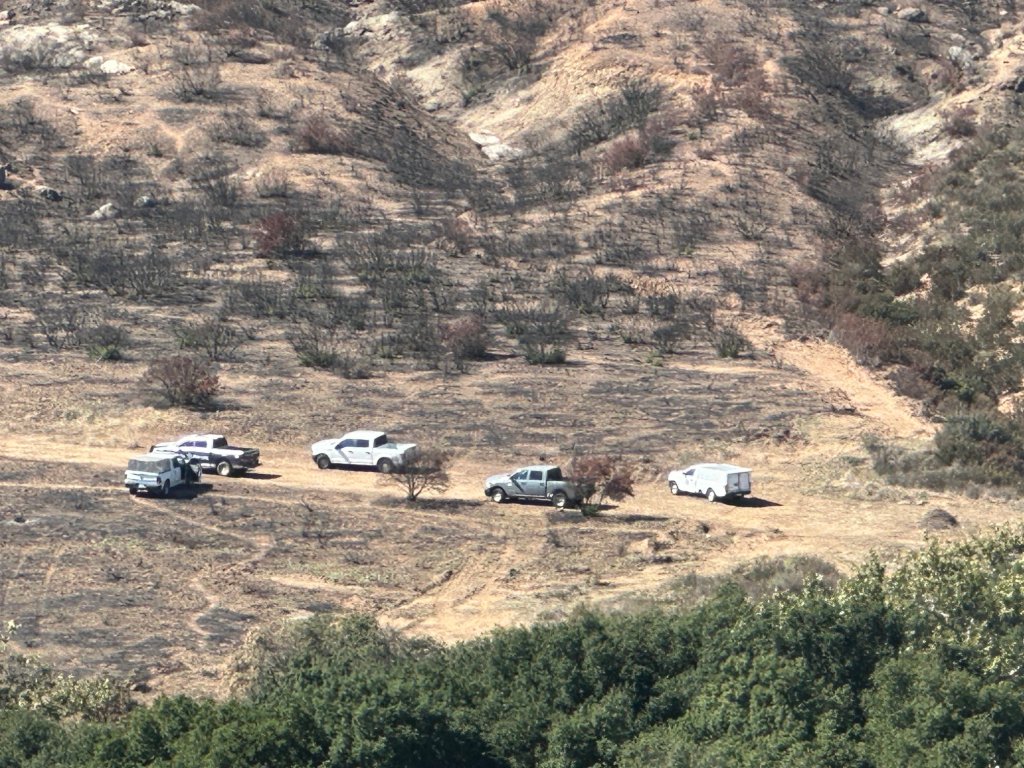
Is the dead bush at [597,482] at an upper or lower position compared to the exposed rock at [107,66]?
lower

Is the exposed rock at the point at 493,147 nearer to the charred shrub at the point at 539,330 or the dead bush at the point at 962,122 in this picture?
the dead bush at the point at 962,122

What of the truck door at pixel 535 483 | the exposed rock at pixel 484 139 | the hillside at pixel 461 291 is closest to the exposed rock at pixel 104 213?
the hillside at pixel 461 291

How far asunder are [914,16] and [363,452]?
55089 millimetres

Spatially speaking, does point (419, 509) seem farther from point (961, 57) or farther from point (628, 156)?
point (961, 57)

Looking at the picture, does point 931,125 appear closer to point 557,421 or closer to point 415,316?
point 415,316

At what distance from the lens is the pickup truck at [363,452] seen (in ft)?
130

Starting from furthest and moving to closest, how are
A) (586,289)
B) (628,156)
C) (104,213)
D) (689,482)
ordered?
(628,156)
(104,213)
(586,289)
(689,482)

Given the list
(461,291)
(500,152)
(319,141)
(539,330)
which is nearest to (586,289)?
(461,291)

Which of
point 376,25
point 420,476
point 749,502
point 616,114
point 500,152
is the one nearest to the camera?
point 420,476

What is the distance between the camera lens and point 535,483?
125 ft

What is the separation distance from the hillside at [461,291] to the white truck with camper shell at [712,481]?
515 millimetres

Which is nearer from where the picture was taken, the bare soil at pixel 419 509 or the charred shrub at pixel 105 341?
the bare soil at pixel 419 509

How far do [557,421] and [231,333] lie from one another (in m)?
12.4

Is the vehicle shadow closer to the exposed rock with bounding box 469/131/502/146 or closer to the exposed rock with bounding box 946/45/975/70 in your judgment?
the exposed rock with bounding box 469/131/502/146
